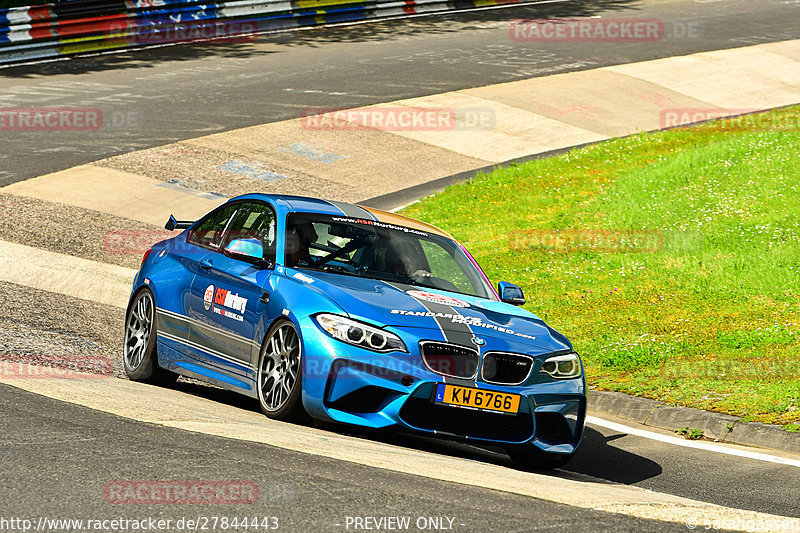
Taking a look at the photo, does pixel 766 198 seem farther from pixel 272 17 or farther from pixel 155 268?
pixel 272 17

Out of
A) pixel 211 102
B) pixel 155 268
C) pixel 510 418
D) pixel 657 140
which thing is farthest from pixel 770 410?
pixel 211 102

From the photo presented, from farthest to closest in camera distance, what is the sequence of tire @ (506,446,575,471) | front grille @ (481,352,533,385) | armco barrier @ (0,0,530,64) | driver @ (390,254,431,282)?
armco barrier @ (0,0,530,64) < driver @ (390,254,431,282) < tire @ (506,446,575,471) < front grille @ (481,352,533,385)

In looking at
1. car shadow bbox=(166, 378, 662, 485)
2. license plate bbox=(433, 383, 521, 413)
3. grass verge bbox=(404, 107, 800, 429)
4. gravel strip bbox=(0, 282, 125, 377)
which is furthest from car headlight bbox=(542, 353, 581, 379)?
gravel strip bbox=(0, 282, 125, 377)

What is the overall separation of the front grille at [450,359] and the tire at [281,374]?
0.83 metres

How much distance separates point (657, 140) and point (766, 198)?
512cm

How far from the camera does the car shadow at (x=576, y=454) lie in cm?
754

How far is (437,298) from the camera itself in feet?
25.8

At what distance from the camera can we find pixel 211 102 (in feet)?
69.0

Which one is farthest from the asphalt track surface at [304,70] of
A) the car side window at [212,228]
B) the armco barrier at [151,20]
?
the car side window at [212,228]

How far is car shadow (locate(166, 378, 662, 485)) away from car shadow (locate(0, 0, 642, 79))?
53.5 ft

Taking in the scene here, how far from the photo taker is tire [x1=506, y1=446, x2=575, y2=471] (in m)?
7.42

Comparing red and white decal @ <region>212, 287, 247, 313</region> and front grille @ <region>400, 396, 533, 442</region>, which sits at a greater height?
red and white decal @ <region>212, 287, 247, 313</region>

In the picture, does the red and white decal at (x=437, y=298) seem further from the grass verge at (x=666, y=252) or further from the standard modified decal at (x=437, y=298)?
the grass verge at (x=666, y=252)

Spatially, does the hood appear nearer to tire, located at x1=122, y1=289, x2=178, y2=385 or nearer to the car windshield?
the car windshield
